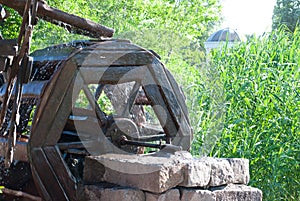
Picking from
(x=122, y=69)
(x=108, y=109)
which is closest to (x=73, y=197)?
(x=122, y=69)

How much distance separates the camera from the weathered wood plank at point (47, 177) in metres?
3.79

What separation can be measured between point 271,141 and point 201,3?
6333 millimetres

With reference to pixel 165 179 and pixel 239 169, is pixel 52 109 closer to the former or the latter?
pixel 165 179

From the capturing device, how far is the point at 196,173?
3553 millimetres

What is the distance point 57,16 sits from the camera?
4336 millimetres

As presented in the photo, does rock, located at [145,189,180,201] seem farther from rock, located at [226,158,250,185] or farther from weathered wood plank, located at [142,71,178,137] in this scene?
weathered wood plank, located at [142,71,178,137]

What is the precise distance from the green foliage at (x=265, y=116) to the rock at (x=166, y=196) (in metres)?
2.38

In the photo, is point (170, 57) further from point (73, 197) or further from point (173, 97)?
point (73, 197)

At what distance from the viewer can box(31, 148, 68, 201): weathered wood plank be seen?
12.4 ft

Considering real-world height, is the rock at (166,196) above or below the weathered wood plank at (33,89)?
below

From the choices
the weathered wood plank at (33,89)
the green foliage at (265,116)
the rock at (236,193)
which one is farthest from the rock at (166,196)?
the green foliage at (265,116)

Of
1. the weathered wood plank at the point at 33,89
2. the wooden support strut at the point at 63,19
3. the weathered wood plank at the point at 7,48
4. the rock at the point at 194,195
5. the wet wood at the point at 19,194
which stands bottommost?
the wet wood at the point at 19,194

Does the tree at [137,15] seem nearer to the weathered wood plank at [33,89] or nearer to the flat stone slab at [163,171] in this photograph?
the weathered wood plank at [33,89]

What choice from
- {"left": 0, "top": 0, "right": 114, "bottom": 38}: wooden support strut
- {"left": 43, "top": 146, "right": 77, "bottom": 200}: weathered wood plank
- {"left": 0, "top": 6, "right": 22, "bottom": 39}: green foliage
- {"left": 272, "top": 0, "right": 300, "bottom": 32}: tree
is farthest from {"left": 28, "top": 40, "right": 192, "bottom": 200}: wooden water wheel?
{"left": 272, "top": 0, "right": 300, "bottom": 32}: tree
